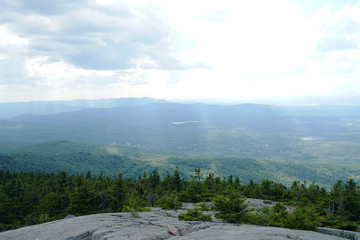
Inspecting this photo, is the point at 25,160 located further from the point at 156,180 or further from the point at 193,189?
the point at 193,189

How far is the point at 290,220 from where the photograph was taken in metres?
19.6

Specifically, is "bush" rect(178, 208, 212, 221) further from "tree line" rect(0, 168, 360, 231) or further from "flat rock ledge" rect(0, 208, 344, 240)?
"flat rock ledge" rect(0, 208, 344, 240)

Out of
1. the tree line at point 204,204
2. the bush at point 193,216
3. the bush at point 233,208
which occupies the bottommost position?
the tree line at point 204,204

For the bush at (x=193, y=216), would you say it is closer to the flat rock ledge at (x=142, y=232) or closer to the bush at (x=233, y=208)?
the bush at (x=233, y=208)

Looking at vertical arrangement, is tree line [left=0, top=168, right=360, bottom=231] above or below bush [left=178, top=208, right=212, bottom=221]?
below

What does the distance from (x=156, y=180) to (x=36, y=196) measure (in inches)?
1181

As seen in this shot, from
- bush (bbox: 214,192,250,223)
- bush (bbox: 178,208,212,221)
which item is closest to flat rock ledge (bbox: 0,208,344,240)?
bush (bbox: 178,208,212,221)

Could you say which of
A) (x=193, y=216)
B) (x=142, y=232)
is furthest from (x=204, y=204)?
(x=142, y=232)

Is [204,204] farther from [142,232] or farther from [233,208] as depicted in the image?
[142,232]

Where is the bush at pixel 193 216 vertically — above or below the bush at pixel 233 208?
below

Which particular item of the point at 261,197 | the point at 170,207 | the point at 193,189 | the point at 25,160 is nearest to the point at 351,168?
the point at 261,197

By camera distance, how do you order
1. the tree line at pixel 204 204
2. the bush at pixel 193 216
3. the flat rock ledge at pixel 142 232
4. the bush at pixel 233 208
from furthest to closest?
the bush at pixel 193 216 → the tree line at pixel 204 204 → the bush at pixel 233 208 → the flat rock ledge at pixel 142 232

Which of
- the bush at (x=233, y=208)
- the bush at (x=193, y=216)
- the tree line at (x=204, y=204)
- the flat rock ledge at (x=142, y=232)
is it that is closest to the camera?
the flat rock ledge at (x=142, y=232)

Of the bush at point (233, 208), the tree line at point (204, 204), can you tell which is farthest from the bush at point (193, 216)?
the bush at point (233, 208)
